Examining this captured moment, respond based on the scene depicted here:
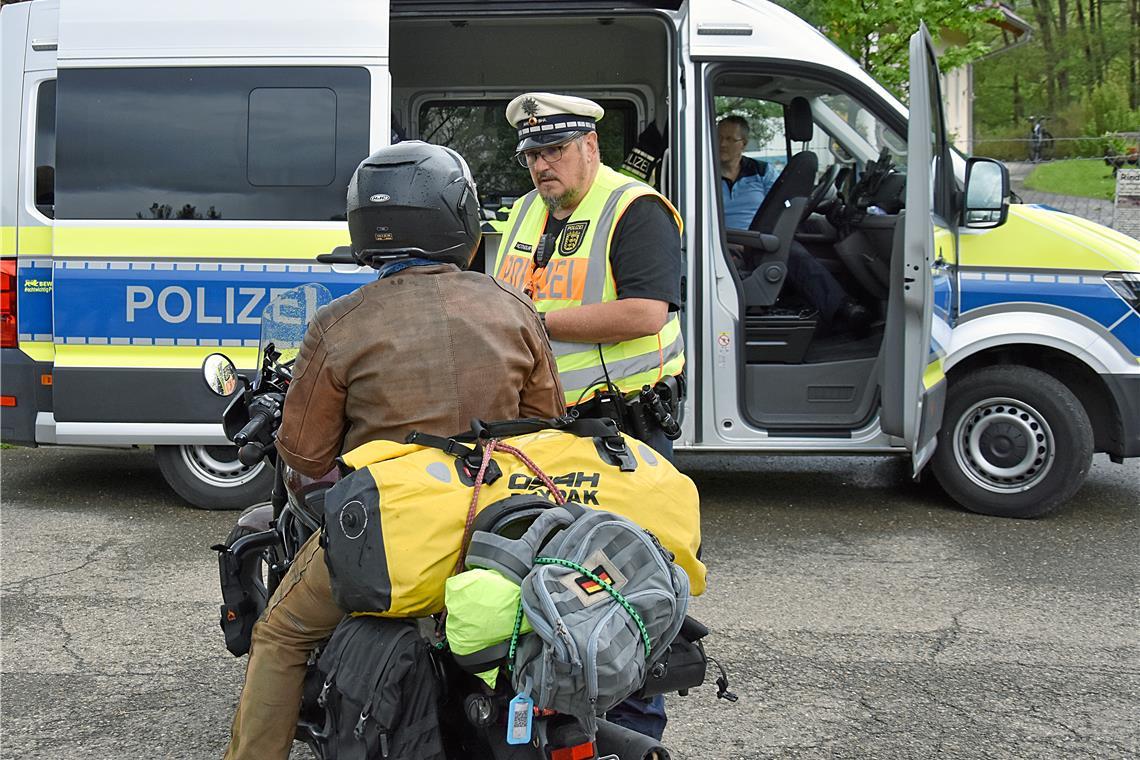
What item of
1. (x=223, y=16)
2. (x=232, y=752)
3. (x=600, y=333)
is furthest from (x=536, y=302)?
(x=223, y=16)

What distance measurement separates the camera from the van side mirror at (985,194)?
20.3 ft

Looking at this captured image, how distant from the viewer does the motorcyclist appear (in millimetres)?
2693

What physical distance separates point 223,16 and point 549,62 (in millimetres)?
2407

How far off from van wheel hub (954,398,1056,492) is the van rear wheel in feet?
11.4

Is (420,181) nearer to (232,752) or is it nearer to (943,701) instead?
(232,752)

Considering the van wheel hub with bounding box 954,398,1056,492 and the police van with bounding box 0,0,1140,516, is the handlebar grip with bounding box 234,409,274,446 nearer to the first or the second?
the police van with bounding box 0,0,1140,516

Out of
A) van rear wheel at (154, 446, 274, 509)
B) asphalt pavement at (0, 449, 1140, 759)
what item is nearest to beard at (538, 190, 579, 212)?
asphalt pavement at (0, 449, 1140, 759)

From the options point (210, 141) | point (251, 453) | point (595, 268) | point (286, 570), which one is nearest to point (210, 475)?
→ point (210, 141)

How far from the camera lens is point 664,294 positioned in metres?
4.21

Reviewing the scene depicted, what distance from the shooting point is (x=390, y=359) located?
8.78ft

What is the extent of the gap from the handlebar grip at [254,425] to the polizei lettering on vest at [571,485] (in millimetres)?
756

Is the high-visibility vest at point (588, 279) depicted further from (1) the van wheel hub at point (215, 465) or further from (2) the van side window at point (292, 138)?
(1) the van wheel hub at point (215, 465)

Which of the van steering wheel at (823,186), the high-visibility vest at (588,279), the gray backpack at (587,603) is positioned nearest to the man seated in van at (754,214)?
the van steering wheel at (823,186)

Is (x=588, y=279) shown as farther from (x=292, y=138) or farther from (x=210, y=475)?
(x=210, y=475)
